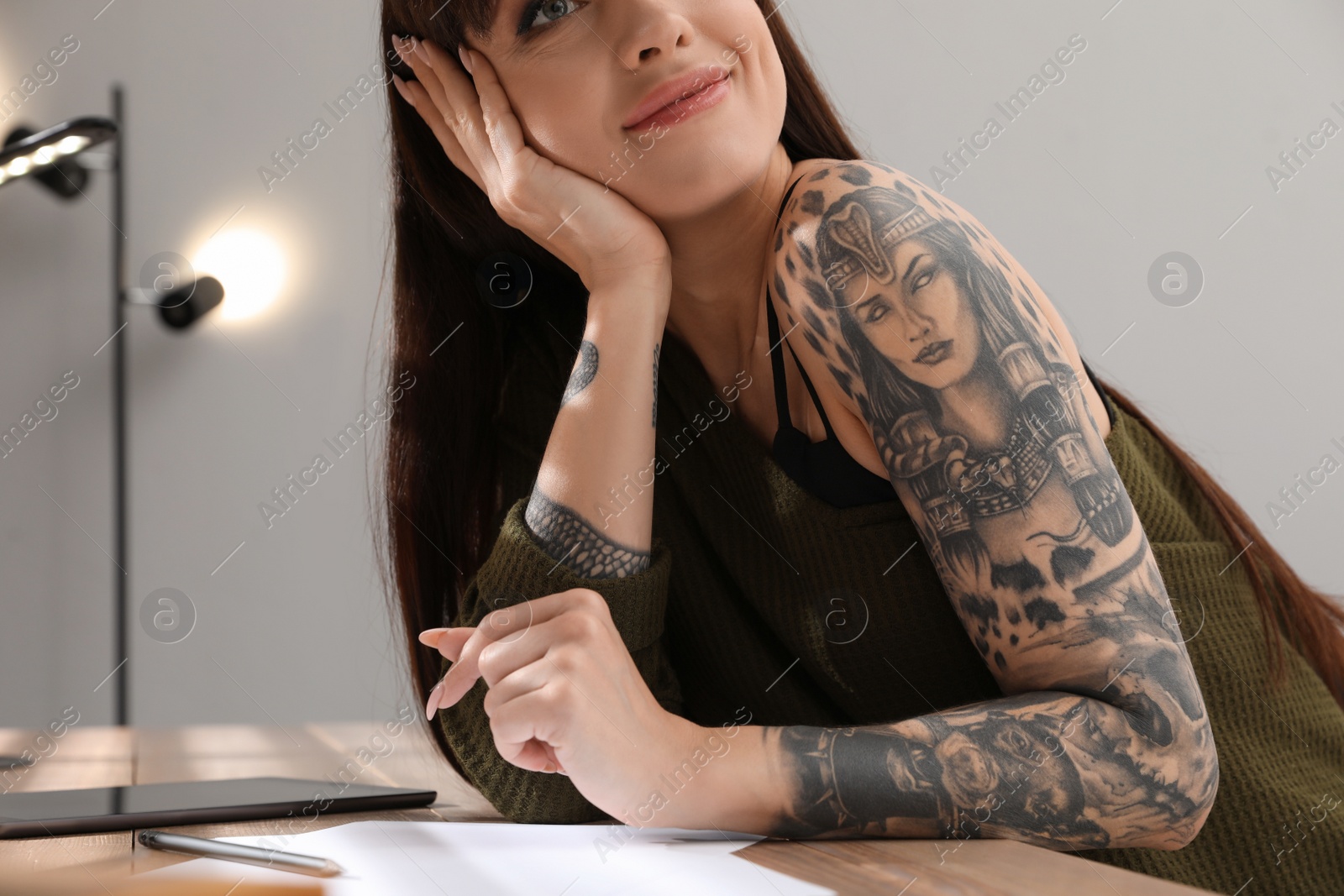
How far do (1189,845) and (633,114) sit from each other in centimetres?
76

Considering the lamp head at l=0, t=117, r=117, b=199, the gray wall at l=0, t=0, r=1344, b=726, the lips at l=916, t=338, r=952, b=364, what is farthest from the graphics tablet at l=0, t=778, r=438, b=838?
the gray wall at l=0, t=0, r=1344, b=726

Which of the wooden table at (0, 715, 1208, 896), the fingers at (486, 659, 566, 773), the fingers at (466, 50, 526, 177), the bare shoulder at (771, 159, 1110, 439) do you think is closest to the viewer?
the wooden table at (0, 715, 1208, 896)

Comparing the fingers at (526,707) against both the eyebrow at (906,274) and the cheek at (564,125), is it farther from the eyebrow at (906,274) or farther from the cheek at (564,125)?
the cheek at (564,125)

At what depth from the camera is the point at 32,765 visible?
3.06 ft

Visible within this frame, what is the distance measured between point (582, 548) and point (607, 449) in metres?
0.09

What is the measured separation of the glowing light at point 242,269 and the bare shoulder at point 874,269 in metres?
1.93

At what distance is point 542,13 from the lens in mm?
897

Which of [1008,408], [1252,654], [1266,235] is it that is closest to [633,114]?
[1008,408]

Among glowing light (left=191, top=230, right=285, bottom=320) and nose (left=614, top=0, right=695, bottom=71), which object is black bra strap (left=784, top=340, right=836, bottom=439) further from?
glowing light (left=191, top=230, right=285, bottom=320)

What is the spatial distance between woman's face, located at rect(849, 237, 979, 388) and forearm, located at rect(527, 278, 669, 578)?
0.22m

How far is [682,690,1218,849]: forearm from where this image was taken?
596 mm

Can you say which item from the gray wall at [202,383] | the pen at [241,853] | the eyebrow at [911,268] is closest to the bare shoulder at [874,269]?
the eyebrow at [911,268]

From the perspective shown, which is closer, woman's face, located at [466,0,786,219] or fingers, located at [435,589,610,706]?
fingers, located at [435,589,610,706]

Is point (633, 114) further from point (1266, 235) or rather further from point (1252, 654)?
point (1266, 235)
